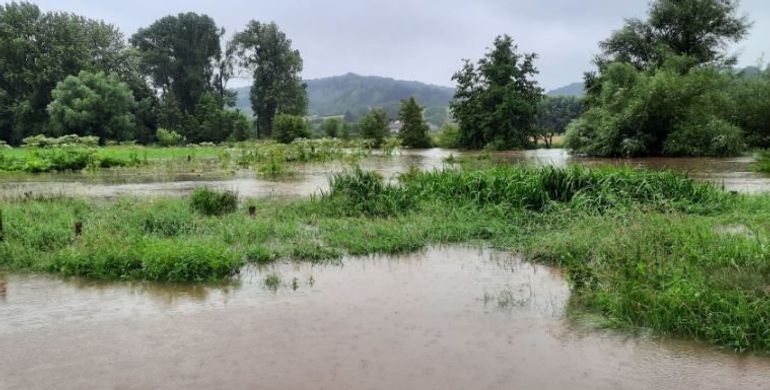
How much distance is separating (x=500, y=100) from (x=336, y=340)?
1386 inches

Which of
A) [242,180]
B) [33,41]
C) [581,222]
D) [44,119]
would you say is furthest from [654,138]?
[33,41]

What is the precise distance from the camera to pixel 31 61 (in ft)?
150

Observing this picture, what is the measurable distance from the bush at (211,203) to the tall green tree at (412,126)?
35.1 m

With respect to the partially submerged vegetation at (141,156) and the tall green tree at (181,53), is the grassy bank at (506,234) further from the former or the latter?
the tall green tree at (181,53)

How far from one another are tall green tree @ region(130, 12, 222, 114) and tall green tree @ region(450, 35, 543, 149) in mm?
31025

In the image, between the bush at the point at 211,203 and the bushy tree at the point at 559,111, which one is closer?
the bush at the point at 211,203

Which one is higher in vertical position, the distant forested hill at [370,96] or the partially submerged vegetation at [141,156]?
Answer: the distant forested hill at [370,96]

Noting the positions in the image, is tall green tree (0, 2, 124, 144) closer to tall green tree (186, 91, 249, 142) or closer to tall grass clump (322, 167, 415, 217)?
tall green tree (186, 91, 249, 142)

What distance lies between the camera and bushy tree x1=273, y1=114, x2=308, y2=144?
4150cm

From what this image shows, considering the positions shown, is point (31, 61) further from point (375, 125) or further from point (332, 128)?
point (375, 125)

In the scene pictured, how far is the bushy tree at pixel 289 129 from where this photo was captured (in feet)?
136

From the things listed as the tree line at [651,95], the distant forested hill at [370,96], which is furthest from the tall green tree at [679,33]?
the distant forested hill at [370,96]

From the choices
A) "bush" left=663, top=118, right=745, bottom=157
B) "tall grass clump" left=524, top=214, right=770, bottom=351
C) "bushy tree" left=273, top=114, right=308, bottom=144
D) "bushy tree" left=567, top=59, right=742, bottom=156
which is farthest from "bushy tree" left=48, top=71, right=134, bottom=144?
"tall grass clump" left=524, top=214, right=770, bottom=351

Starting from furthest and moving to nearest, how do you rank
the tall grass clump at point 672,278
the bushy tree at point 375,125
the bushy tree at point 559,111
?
the bushy tree at point 559,111, the bushy tree at point 375,125, the tall grass clump at point 672,278
